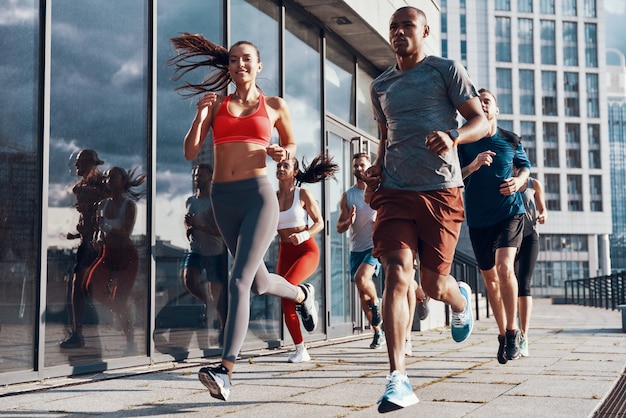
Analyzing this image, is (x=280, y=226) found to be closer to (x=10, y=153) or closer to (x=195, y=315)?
(x=195, y=315)

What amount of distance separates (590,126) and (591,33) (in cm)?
820

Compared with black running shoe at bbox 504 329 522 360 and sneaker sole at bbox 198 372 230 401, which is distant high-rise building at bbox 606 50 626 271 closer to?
black running shoe at bbox 504 329 522 360

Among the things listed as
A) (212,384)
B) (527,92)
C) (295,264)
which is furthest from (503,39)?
(212,384)

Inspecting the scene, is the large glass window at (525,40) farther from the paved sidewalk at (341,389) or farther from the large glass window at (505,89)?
the paved sidewalk at (341,389)

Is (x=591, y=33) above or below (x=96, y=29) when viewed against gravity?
above

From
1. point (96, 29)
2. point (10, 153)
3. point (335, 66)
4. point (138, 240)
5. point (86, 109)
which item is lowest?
point (138, 240)

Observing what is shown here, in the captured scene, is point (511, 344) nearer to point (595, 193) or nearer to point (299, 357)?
point (299, 357)

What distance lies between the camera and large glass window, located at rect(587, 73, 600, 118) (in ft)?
237

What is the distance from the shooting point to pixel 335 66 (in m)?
10.9

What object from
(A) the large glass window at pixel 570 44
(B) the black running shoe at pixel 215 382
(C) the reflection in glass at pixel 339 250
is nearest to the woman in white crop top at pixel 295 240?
(B) the black running shoe at pixel 215 382

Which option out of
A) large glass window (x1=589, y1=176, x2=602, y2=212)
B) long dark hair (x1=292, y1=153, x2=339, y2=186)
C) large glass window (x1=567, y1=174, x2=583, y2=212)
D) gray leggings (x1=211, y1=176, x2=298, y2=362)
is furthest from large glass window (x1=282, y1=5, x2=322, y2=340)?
large glass window (x1=589, y1=176, x2=602, y2=212)

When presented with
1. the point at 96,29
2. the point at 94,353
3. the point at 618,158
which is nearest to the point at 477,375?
the point at 94,353

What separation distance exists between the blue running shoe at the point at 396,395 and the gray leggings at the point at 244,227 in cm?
88

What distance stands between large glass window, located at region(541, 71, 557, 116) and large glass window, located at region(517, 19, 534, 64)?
1970 millimetres
